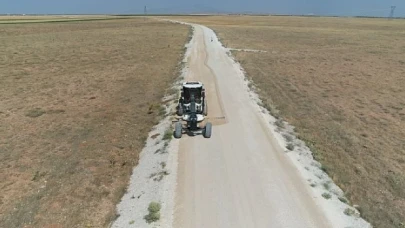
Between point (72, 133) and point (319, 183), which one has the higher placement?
point (319, 183)

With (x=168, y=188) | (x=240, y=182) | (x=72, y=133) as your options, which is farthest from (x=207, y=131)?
(x=72, y=133)

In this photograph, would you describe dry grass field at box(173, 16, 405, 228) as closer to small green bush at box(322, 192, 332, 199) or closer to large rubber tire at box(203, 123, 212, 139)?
small green bush at box(322, 192, 332, 199)

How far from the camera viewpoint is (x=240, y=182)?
11.0 metres

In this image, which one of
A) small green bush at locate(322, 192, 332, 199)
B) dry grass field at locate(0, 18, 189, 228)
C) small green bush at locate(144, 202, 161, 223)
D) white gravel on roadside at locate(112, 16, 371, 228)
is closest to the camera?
small green bush at locate(144, 202, 161, 223)

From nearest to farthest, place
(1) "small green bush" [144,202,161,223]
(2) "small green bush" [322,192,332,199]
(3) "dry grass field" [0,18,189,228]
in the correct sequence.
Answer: (1) "small green bush" [144,202,161,223] < (2) "small green bush" [322,192,332,199] < (3) "dry grass field" [0,18,189,228]

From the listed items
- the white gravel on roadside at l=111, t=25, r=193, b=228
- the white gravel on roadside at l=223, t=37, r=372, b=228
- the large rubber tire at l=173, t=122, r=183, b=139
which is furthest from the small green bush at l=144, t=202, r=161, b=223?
the large rubber tire at l=173, t=122, r=183, b=139

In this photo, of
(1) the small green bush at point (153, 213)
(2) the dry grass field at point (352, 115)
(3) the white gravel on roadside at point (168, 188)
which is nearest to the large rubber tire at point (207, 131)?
(3) the white gravel on roadside at point (168, 188)

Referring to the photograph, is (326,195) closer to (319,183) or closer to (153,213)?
(319,183)

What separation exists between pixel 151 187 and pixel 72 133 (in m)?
7.94

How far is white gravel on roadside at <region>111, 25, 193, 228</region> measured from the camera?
932 centimetres

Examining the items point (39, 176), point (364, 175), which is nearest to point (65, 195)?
point (39, 176)

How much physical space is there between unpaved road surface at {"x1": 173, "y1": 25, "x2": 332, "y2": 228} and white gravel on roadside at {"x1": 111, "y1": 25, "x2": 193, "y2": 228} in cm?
30

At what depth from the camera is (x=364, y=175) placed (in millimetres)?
12195

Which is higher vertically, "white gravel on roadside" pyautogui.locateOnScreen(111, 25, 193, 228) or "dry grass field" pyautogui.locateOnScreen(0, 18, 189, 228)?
"white gravel on roadside" pyautogui.locateOnScreen(111, 25, 193, 228)
